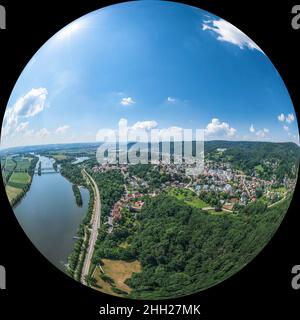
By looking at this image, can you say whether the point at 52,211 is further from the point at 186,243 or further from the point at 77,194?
the point at 186,243

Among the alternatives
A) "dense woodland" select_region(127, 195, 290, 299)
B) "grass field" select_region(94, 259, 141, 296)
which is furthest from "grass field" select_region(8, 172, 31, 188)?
"dense woodland" select_region(127, 195, 290, 299)

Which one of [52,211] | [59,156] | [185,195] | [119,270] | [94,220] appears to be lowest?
[119,270]

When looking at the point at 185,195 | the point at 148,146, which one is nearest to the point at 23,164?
the point at 148,146

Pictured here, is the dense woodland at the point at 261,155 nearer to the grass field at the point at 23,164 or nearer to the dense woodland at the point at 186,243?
the dense woodland at the point at 186,243

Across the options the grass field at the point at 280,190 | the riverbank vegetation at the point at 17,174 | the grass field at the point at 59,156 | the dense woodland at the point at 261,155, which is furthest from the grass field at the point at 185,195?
the riverbank vegetation at the point at 17,174

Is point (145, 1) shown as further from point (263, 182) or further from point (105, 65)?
point (263, 182)

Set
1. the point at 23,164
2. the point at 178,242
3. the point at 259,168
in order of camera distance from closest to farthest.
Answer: the point at 178,242 → the point at 259,168 → the point at 23,164

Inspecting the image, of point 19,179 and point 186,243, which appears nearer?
point 186,243

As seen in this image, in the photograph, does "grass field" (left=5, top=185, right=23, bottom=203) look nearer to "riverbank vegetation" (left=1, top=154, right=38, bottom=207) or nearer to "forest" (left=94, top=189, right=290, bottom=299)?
"riverbank vegetation" (left=1, top=154, right=38, bottom=207)
